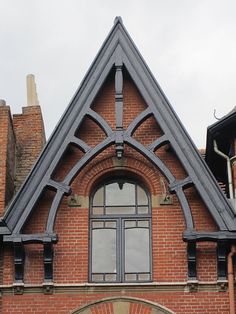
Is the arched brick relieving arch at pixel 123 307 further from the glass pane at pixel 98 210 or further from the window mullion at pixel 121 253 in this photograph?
the glass pane at pixel 98 210

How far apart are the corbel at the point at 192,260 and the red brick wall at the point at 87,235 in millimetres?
164

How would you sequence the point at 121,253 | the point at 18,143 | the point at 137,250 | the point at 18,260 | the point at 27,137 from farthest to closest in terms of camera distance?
the point at 27,137 → the point at 18,143 → the point at 137,250 → the point at 121,253 → the point at 18,260

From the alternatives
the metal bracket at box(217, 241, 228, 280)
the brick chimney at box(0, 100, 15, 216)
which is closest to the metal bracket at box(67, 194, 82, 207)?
the brick chimney at box(0, 100, 15, 216)

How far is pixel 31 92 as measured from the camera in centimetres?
2228

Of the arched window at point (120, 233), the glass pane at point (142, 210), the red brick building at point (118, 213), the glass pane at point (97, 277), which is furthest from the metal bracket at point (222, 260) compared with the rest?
the glass pane at point (97, 277)

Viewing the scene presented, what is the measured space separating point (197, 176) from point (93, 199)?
2.30 meters

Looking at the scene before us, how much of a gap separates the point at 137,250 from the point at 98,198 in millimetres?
1482

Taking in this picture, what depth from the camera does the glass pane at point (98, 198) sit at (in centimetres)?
1736

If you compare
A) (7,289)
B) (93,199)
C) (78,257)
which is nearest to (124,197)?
(93,199)

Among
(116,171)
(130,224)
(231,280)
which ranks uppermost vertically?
(116,171)

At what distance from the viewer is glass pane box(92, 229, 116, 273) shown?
54.4 ft

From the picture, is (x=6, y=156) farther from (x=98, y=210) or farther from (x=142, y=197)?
(x=142, y=197)

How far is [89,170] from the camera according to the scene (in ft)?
57.4

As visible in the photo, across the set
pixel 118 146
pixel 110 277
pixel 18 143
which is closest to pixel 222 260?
pixel 110 277
